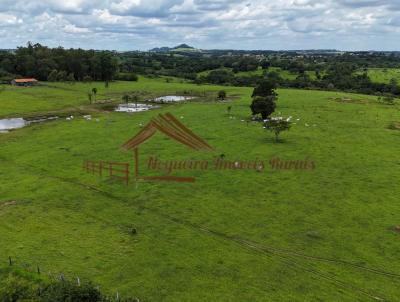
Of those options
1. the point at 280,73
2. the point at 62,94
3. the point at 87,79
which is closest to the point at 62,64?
the point at 87,79

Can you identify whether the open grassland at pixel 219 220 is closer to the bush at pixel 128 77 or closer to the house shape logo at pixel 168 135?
the house shape logo at pixel 168 135

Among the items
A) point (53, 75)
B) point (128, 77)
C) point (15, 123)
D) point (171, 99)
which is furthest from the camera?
point (128, 77)

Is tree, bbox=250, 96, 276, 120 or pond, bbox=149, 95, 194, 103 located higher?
tree, bbox=250, 96, 276, 120

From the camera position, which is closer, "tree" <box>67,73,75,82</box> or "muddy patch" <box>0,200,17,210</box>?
"muddy patch" <box>0,200,17,210</box>

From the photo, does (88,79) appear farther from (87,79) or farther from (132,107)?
(132,107)

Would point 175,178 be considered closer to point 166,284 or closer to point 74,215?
point 74,215

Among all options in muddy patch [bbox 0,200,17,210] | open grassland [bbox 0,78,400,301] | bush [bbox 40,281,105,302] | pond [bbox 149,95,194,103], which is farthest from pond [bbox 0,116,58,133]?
bush [bbox 40,281,105,302]
